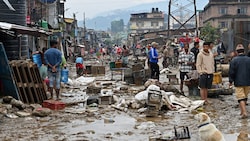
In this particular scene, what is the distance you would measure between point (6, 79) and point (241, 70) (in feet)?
20.2

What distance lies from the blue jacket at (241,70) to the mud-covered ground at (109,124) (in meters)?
0.86

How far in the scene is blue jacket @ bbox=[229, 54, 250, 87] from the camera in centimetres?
1012

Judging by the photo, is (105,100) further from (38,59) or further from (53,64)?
(38,59)

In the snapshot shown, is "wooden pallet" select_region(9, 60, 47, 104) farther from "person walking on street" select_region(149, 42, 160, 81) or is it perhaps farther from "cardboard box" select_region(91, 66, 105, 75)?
"cardboard box" select_region(91, 66, 105, 75)

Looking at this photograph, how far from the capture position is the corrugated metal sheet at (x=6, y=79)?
1149 cm

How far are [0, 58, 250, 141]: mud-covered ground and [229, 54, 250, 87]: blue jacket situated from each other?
2.83 ft

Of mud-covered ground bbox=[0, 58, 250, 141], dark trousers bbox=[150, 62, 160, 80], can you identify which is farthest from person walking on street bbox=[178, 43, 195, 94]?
dark trousers bbox=[150, 62, 160, 80]

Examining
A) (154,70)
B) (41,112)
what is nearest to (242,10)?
(154,70)

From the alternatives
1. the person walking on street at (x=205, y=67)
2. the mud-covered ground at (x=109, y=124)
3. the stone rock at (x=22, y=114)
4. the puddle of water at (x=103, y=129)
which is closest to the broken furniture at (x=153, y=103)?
the mud-covered ground at (x=109, y=124)

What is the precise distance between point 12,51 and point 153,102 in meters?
6.48

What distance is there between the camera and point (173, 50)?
31.1m

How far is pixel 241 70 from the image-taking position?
1015cm

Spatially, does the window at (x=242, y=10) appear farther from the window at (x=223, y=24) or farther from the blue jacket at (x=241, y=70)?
the blue jacket at (x=241, y=70)

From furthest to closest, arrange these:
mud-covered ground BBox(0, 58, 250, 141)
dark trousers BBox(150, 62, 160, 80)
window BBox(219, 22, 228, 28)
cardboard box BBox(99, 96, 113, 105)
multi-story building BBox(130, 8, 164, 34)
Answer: multi-story building BBox(130, 8, 164, 34) → window BBox(219, 22, 228, 28) → dark trousers BBox(150, 62, 160, 80) → cardboard box BBox(99, 96, 113, 105) → mud-covered ground BBox(0, 58, 250, 141)
